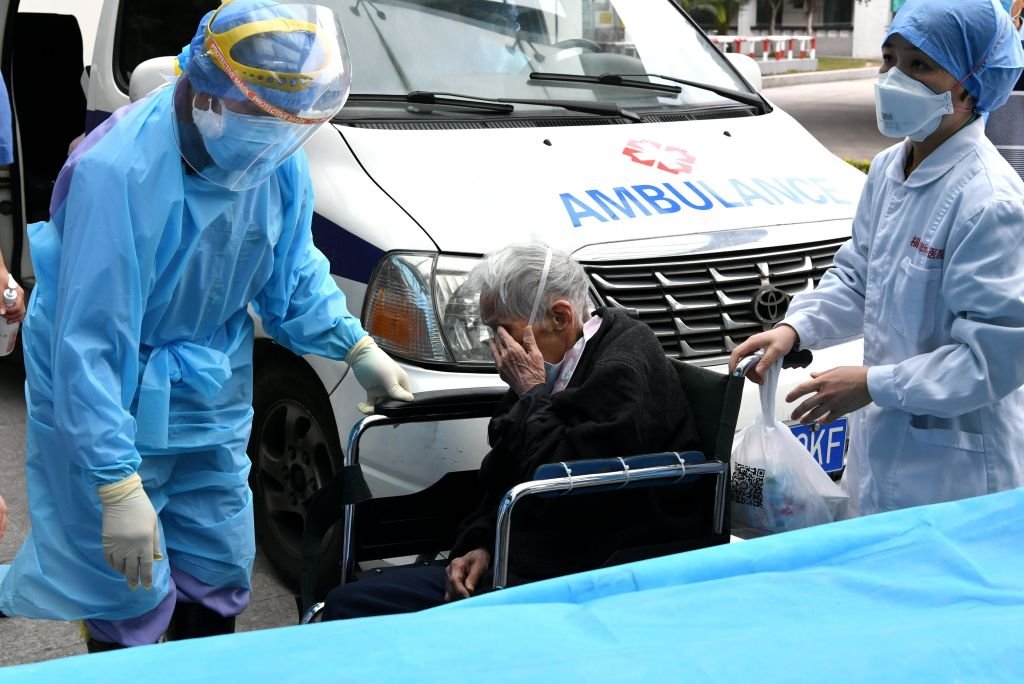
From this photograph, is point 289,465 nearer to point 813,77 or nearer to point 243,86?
point 243,86

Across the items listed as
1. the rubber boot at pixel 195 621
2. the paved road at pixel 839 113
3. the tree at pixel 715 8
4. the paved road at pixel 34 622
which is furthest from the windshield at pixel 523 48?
the tree at pixel 715 8

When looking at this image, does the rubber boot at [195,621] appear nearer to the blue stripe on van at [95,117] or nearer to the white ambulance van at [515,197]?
the white ambulance van at [515,197]

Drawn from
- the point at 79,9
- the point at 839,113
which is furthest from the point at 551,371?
the point at 839,113

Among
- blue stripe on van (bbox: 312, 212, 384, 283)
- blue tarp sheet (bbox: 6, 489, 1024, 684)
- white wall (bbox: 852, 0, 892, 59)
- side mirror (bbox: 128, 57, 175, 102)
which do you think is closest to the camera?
blue tarp sheet (bbox: 6, 489, 1024, 684)

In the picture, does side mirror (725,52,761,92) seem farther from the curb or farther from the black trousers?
the curb

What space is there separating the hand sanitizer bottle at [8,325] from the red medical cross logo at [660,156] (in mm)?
1915

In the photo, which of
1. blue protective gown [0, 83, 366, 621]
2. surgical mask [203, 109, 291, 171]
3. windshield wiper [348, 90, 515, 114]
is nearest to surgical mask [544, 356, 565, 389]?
blue protective gown [0, 83, 366, 621]

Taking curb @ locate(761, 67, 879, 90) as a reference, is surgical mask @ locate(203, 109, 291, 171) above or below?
above

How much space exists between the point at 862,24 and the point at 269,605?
1602 inches

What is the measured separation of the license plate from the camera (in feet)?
12.0

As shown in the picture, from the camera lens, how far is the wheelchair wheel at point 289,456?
12.2 feet

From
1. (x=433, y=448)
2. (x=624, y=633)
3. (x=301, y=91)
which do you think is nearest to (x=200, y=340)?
(x=301, y=91)

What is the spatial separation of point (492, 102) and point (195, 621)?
6.61 ft

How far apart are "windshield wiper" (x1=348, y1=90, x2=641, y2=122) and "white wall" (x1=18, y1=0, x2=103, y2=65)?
12.8 ft
